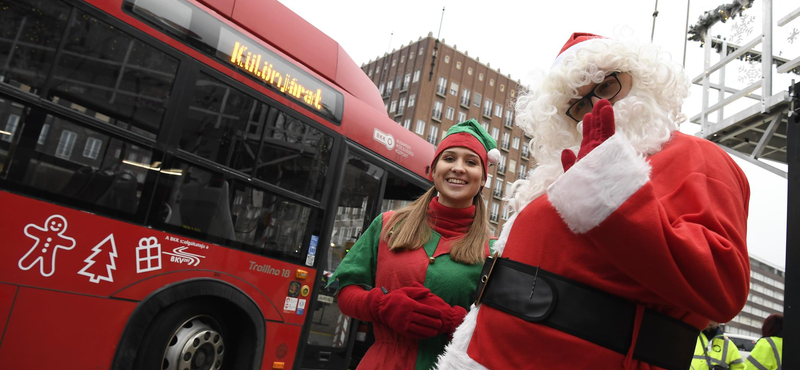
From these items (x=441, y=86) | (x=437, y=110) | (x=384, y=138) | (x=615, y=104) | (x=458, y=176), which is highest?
(x=441, y=86)

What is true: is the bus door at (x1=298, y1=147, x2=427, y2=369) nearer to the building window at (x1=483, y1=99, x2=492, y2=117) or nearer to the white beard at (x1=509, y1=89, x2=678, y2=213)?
the white beard at (x1=509, y1=89, x2=678, y2=213)

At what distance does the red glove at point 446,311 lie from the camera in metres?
1.83

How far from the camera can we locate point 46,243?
2844 millimetres

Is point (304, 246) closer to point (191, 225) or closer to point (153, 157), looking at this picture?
point (191, 225)

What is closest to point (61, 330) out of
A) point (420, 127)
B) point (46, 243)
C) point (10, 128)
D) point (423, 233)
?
point (46, 243)

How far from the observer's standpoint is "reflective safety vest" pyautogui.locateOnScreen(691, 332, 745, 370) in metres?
5.13

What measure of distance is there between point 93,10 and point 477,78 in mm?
45114

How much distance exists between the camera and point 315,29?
5062 mm

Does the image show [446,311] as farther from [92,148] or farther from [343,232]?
[343,232]

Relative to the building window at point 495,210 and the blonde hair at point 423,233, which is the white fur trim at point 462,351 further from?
the building window at point 495,210

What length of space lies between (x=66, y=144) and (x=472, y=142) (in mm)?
2414

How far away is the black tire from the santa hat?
318 centimetres

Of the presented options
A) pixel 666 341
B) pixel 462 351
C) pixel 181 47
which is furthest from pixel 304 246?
pixel 666 341

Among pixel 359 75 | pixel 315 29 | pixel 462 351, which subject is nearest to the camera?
pixel 462 351
